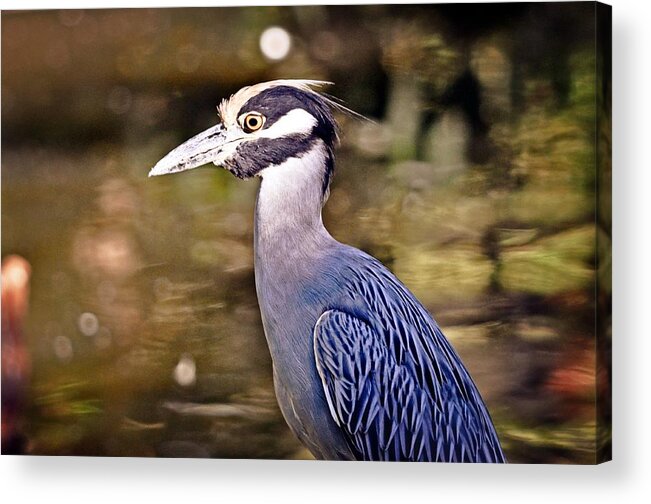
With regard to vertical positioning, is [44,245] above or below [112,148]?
below

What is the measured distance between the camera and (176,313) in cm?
316

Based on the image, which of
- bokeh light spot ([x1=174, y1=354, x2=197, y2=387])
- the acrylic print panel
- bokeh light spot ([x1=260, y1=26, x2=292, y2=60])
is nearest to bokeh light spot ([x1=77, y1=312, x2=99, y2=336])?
the acrylic print panel

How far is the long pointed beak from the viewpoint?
3.13 meters

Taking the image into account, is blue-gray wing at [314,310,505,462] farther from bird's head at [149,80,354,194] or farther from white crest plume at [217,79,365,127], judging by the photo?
white crest plume at [217,79,365,127]

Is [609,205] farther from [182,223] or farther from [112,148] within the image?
[112,148]

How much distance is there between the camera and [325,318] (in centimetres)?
301

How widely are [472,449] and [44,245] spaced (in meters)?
1.45

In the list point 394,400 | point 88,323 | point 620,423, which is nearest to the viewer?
point 394,400

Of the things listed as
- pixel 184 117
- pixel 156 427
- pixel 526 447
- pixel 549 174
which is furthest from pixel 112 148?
pixel 526 447

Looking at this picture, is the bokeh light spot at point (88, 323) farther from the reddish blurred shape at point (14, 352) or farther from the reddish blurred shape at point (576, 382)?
the reddish blurred shape at point (576, 382)

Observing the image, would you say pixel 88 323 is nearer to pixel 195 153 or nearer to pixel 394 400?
pixel 195 153

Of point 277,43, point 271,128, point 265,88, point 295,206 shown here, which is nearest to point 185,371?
point 295,206

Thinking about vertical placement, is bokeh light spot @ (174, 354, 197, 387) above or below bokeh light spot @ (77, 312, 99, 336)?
below

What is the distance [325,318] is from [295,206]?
0.36m
